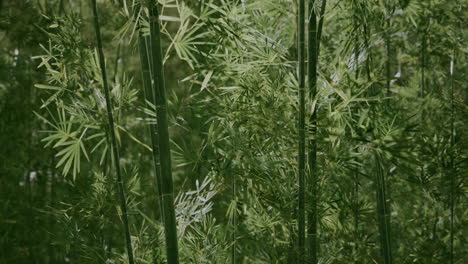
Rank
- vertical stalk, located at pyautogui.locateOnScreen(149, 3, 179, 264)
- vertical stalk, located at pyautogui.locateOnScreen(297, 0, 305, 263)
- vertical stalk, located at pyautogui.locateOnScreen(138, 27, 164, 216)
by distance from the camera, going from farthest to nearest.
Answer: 1. vertical stalk, located at pyautogui.locateOnScreen(138, 27, 164, 216)
2. vertical stalk, located at pyautogui.locateOnScreen(297, 0, 305, 263)
3. vertical stalk, located at pyautogui.locateOnScreen(149, 3, 179, 264)

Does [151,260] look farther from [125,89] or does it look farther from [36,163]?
[36,163]

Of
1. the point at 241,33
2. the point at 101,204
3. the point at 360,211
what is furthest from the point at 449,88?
the point at 101,204

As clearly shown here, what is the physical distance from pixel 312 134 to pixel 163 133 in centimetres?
64

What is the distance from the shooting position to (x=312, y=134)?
7.63 feet

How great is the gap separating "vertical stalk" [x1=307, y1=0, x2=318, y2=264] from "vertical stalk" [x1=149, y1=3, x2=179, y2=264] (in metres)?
0.60

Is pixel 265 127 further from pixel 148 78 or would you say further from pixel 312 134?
→ pixel 148 78

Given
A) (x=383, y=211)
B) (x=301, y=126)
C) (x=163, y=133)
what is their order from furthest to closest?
(x=383, y=211) → (x=301, y=126) → (x=163, y=133)

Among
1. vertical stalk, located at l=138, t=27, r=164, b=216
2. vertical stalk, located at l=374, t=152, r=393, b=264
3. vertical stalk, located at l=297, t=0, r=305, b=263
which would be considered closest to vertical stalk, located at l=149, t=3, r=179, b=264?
vertical stalk, located at l=138, t=27, r=164, b=216

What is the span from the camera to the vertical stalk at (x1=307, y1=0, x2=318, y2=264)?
2273 millimetres

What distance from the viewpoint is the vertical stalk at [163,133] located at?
212 centimetres

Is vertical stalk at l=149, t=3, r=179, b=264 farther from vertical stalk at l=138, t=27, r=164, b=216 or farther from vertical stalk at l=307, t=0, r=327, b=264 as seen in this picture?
vertical stalk at l=307, t=0, r=327, b=264

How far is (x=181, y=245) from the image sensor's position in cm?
277

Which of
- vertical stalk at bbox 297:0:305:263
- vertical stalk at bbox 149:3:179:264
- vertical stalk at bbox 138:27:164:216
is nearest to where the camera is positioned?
vertical stalk at bbox 149:3:179:264

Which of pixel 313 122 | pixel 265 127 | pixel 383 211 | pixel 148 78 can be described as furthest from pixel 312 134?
pixel 148 78
